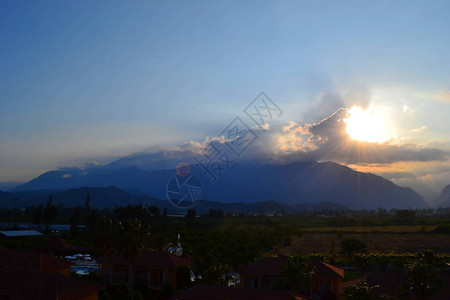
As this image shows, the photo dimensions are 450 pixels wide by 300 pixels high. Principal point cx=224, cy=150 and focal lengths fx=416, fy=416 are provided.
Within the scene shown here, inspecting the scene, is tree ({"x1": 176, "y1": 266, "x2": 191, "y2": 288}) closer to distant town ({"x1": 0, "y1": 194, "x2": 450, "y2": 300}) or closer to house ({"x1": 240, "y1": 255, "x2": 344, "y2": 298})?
distant town ({"x1": 0, "y1": 194, "x2": 450, "y2": 300})

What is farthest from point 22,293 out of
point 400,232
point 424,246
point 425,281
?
point 400,232

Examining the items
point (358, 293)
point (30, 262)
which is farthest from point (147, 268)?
point (358, 293)

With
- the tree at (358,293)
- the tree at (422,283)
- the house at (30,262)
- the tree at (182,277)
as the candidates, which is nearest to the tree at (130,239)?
the house at (30,262)

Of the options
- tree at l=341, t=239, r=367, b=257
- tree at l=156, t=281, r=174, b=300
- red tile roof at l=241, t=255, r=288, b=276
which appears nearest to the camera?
tree at l=156, t=281, r=174, b=300

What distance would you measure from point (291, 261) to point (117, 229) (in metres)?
17.5

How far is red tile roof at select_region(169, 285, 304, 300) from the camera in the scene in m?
25.9

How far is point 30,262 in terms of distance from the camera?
34594 mm

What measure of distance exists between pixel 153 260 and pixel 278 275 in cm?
1429

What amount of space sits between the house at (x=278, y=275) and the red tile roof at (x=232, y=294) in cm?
965

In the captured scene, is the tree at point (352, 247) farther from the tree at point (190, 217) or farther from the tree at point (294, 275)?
the tree at point (190, 217)

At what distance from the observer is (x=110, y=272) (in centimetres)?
4481

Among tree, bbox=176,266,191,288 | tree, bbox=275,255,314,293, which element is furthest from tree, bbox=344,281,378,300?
tree, bbox=176,266,191,288

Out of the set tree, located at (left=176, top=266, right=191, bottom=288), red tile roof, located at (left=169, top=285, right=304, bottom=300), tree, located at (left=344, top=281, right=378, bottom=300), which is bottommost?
tree, located at (left=176, top=266, right=191, bottom=288)

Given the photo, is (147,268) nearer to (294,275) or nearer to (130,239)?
(130,239)
